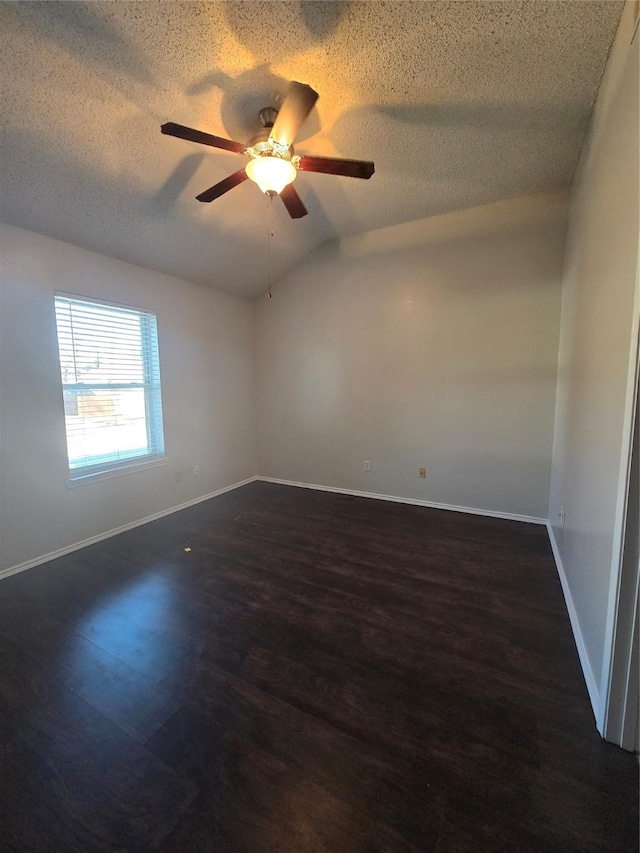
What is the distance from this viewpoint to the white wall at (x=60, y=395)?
2.23 m

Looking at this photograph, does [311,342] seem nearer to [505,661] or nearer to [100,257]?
[100,257]

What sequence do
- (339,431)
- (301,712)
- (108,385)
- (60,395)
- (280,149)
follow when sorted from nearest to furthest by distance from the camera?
(301,712), (280,149), (60,395), (108,385), (339,431)

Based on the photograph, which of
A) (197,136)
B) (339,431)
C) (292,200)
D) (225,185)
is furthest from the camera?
(339,431)

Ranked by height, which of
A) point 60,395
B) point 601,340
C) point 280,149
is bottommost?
point 60,395

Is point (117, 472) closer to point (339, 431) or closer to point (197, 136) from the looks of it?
point (339, 431)

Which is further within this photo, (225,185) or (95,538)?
(95,538)

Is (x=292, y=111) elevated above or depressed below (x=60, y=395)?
above

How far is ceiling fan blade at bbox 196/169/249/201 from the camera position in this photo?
178cm

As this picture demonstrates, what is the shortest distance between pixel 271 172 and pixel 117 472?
2.67m

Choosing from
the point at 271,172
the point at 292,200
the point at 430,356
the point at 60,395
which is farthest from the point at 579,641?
the point at 60,395

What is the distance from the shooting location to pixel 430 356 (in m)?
3.28

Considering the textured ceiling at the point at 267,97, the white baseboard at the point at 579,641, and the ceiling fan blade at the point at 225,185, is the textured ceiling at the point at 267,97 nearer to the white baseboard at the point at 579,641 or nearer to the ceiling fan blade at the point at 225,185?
the ceiling fan blade at the point at 225,185

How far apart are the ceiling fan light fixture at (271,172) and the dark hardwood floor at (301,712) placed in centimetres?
235

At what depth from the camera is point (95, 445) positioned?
2.80m
